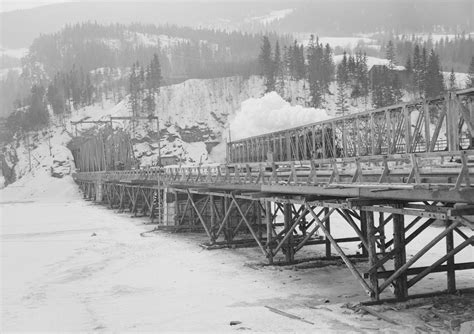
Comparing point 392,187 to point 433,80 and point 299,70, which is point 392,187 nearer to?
point 433,80

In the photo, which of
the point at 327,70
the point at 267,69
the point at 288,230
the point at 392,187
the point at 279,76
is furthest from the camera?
the point at 279,76

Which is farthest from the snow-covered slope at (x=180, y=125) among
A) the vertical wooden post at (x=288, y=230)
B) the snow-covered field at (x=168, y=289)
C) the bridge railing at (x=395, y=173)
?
the bridge railing at (x=395, y=173)

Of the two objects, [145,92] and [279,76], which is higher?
[279,76]

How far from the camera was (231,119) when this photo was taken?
102438 millimetres

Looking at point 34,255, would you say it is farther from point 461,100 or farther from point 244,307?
point 461,100

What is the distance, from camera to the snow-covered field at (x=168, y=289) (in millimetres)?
12609

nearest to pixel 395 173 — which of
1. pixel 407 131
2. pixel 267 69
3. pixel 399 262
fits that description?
pixel 407 131

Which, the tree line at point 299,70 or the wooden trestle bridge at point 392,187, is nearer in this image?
the wooden trestle bridge at point 392,187

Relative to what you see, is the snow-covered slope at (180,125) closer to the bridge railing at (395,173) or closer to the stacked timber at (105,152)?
the stacked timber at (105,152)

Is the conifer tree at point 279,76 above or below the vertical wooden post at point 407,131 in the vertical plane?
above

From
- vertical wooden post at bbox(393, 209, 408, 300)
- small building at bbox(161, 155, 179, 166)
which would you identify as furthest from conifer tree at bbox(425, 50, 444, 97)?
vertical wooden post at bbox(393, 209, 408, 300)

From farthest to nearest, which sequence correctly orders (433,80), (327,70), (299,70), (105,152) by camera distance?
(299,70) < (327,70) < (433,80) < (105,152)

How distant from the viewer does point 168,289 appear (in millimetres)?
16516

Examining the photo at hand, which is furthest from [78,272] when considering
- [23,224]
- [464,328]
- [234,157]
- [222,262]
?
[23,224]
